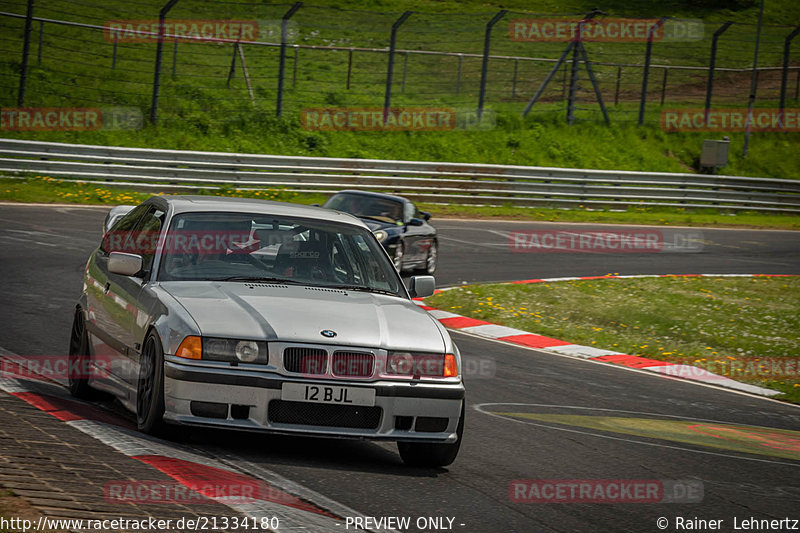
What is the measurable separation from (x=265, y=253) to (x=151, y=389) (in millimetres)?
1291

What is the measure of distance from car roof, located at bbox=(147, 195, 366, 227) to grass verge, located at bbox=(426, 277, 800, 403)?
574cm

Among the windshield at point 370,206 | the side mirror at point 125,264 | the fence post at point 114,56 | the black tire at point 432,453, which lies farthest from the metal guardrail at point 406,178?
the black tire at point 432,453

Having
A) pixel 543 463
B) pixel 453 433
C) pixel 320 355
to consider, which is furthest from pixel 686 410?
pixel 320 355

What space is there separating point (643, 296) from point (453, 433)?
1144 cm

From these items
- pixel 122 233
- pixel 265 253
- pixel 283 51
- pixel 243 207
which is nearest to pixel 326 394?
pixel 265 253

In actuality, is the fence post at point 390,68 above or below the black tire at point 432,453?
above

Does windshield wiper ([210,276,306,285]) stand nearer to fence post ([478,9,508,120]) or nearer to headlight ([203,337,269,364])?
headlight ([203,337,269,364])

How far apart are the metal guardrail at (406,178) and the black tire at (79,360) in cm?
1673

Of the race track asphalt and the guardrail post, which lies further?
the guardrail post

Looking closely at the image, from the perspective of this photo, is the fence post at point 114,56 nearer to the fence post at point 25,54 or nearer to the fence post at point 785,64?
the fence post at point 25,54

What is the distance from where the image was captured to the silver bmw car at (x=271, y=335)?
5.71 metres

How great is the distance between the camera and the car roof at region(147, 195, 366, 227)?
23.2 feet

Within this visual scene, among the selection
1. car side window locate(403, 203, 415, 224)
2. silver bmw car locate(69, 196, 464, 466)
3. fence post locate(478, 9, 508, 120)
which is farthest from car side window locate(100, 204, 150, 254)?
fence post locate(478, 9, 508, 120)

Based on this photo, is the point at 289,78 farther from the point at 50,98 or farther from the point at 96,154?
the point at 96,154
